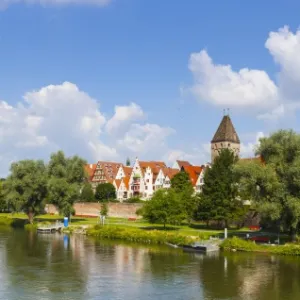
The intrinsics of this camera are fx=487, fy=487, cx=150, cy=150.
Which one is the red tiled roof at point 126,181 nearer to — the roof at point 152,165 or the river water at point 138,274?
the roof at point 152,165

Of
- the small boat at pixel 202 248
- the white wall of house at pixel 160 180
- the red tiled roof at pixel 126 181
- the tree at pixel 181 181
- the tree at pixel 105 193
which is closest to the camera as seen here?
the small boat at pixel 202 248

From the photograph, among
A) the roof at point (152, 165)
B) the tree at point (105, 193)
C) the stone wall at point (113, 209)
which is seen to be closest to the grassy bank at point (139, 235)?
the stone wall at point (113, 209)

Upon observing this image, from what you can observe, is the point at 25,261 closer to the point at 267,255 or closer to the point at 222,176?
the point at 267,255

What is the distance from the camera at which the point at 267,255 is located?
45.2 metres

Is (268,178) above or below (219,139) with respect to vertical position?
below

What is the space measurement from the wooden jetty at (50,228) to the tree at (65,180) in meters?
4.19

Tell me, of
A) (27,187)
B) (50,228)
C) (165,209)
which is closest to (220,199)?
(165,209)

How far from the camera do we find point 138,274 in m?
36.1

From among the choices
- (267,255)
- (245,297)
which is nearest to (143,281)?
(245,297)

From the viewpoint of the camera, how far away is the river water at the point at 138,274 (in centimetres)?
2992

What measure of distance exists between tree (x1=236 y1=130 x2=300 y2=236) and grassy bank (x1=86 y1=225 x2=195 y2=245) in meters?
8.46

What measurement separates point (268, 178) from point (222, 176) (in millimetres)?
16858

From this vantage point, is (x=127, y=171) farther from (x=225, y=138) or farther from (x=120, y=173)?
(x=225, y=138)

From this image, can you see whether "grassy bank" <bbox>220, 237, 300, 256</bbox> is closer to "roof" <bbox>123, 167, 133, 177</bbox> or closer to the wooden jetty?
the wooden jetty
